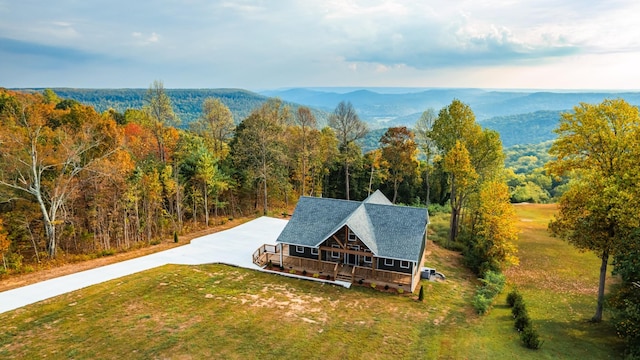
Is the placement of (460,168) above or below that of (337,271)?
above

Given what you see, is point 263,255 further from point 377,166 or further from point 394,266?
point 377,166

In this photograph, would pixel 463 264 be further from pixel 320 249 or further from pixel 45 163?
pixel 45 163

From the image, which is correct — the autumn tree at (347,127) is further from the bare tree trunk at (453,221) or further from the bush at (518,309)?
the bush at (518,309)

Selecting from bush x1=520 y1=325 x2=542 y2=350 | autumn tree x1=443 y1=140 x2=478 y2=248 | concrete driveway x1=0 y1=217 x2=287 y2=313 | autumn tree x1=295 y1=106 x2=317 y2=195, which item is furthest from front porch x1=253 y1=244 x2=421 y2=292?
autumn tree x1=295 y1=106 x2=317 y2=195

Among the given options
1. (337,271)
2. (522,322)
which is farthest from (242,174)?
(522,322)

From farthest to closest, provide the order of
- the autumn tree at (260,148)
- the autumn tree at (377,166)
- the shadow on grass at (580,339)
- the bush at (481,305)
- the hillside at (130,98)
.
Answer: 1. the hillside at (130,98)
2. the autumn tree at (377,166)
3. the autumn tree at (260,148)
4. the bush at (481,305)
5. the shadow on grass at (580,339)

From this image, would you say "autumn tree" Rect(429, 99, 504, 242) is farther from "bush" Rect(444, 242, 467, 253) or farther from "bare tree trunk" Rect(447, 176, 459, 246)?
"bush" Rect(444, 242, 467, 253)

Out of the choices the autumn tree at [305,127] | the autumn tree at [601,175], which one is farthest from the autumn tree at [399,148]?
the autumn tree at [601,175]
